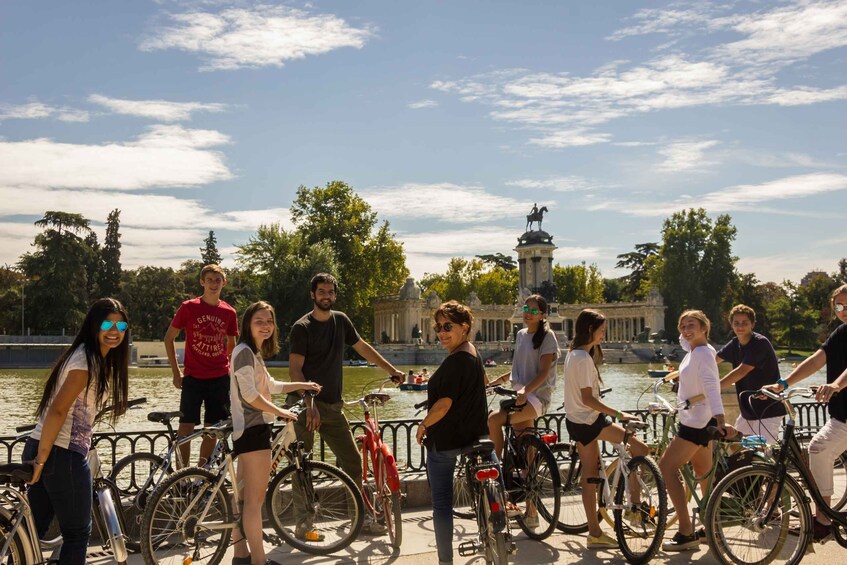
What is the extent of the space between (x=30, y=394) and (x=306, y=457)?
2626cm

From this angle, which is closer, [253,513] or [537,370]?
[253,513]

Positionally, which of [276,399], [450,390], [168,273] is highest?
[168,273]

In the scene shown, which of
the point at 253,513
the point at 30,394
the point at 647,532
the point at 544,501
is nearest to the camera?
the point at 253,513

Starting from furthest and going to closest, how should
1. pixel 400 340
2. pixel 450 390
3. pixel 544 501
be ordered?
pixel 400 340
pixel 544 501
pixel 450 390

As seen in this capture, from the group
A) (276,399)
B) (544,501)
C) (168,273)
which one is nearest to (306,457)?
(544,501)

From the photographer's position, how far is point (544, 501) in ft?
25.6

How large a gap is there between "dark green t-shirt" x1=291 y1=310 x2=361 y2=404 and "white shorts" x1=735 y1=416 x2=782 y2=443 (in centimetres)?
364

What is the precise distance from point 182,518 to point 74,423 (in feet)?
4.72

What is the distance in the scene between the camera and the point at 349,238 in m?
66.8

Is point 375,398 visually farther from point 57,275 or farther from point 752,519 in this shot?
point 57,275

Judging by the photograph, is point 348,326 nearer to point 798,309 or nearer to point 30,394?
point 30,394

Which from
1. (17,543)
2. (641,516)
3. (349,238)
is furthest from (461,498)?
(349,238)

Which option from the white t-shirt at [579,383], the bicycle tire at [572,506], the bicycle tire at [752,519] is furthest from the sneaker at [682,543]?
the white t-shirt at [579,383]

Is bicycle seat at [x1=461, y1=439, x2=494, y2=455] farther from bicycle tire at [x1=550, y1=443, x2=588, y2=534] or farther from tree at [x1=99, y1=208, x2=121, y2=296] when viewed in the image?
tree at [x1=99, y1=208, x2=121, y2=296]
